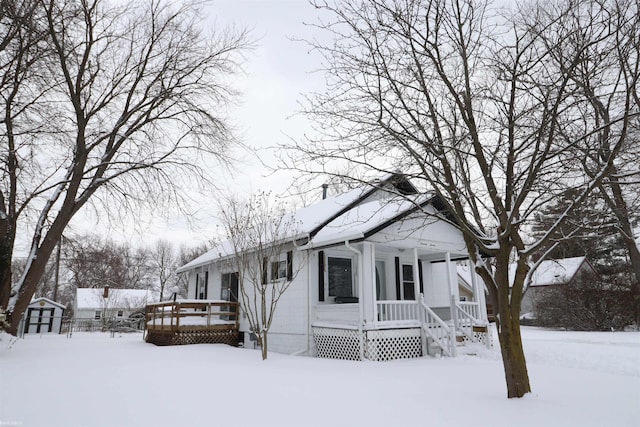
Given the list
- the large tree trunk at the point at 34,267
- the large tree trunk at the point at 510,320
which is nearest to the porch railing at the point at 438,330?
the large tree trunk at the point at 510,320

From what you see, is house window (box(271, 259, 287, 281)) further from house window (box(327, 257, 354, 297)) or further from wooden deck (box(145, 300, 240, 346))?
wooden deck (box(145, 300, 240, 346))

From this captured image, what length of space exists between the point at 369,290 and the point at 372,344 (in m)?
1.35

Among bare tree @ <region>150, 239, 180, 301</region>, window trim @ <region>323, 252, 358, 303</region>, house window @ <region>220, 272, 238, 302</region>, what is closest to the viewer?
window trim @ <region>323, 252, 358, 303</region>

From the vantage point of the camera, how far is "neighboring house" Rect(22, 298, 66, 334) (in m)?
24.7

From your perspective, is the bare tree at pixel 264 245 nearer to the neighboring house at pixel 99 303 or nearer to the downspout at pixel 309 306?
the downspout at pixel 309 306

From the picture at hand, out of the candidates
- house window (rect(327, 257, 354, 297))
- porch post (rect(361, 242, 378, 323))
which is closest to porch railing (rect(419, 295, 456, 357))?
porch post (rect(361, 242, 378, 323))

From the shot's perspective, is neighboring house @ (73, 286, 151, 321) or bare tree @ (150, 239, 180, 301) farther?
bare tree @ (150, 239, 180, 301)

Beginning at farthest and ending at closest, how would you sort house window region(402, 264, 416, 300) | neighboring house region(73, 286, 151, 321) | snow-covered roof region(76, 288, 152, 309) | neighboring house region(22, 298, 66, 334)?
snow-covered roof region(76, 288, 152, 309)
neighboring house region(73, 286, 151, 321)
neighboring house region(22, 298, 66, 334)
house window region(402, 264, 416, 300)

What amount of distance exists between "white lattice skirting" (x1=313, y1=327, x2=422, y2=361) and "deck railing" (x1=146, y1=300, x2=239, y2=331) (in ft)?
14.9

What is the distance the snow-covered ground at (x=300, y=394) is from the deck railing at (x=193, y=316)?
4092 mm

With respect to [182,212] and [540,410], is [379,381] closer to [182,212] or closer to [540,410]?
[540,410]

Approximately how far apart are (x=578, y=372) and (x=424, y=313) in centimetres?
392

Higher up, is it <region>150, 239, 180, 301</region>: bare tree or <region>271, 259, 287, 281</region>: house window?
<region>150, 239, 180, 301</region>: bare tree

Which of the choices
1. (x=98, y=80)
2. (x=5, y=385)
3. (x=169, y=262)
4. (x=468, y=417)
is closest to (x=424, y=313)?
(x=468, y=417)
